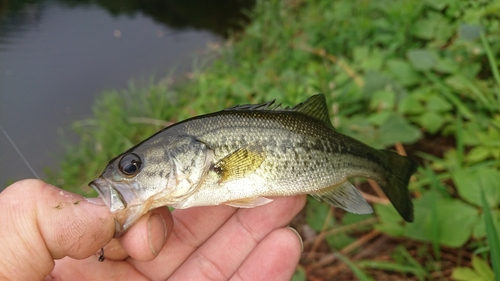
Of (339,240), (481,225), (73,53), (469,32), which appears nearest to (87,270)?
(339,240)

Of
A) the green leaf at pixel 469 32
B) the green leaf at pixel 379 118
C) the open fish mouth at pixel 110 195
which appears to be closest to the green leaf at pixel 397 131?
the green leaf at pixel 379 118

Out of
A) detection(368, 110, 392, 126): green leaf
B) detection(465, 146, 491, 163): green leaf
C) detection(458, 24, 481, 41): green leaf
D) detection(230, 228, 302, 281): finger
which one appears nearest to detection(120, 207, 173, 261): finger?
detection(230, 228, 302, 281): finger

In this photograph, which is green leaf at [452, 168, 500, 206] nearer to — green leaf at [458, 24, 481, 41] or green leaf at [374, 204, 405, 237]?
green leaf at [374, 204, 405, 237]

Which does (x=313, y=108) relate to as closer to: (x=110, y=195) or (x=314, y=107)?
(x=314, y=107)

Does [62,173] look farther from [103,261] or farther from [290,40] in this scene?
[290,40]

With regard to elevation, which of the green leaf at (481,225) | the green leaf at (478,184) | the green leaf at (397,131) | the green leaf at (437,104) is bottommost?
the green leaf at (481,225)

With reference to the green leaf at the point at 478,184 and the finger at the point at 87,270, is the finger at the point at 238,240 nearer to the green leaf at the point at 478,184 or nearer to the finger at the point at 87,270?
the finger at the point at 87,270

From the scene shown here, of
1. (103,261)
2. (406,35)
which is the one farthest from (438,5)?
(103,261)
